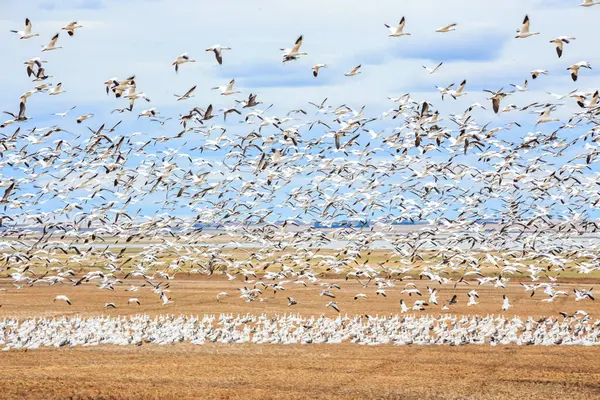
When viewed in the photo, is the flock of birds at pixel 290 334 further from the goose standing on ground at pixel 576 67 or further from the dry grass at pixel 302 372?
the goose standing on ground at pixel 576 67

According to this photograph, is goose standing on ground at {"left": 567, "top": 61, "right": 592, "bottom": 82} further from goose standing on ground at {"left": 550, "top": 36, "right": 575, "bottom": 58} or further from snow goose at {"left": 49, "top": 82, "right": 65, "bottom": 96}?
snow goose at {"left": 49, "top": 82, "right": 65, "bottom": 96}

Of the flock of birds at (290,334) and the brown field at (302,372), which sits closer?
the brown field at (302,372)

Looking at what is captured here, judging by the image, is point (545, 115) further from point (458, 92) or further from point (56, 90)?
point (56, 90)

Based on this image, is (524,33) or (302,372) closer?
(524,33)

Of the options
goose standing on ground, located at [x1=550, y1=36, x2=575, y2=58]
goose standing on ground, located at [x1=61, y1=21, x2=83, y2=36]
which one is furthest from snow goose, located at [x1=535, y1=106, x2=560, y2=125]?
goose standing on ground, located at [x1=61, y1=21, x2=83, y2=36]

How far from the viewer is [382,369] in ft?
120

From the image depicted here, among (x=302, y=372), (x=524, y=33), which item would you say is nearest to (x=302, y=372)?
(x=302, y=372)

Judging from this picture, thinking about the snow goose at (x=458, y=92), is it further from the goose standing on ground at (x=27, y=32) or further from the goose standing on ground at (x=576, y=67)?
the goose standing on ground at (x=27, y=32)

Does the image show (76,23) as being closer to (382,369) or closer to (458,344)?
(382,369)

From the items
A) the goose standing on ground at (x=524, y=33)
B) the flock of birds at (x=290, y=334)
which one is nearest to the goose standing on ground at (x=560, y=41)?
the goose standing on ground at (x=524, y=33)

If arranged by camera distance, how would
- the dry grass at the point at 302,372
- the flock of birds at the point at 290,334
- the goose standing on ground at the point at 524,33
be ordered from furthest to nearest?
the flock of birds at the point at 290,334 < the goose standing on ground at the point at 524,33 < the dry grass at the point at 302,372

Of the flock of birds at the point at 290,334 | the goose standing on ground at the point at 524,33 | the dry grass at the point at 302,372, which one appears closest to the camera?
the dry grass at the point at 302,372

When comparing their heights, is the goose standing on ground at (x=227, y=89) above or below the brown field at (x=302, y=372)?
above

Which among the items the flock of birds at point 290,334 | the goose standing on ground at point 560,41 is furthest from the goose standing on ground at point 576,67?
the flock of birds at point 290,334
